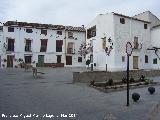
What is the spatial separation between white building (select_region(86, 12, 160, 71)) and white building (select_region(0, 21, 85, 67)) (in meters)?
5.81

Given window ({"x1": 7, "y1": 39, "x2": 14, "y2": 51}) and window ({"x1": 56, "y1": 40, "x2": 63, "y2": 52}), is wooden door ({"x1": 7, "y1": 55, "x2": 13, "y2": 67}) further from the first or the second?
window ({"x1": 56, "y1": 40, "x2": 63, "y2": 52})

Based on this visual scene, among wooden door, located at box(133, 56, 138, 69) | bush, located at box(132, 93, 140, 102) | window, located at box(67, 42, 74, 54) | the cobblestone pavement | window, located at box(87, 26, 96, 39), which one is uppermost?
window, located at box(87, 26, 96, 39)

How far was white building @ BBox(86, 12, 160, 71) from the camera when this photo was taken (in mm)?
37312

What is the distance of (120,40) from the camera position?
124ft

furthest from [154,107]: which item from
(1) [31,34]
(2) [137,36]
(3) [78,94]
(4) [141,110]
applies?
(1) [31,34]

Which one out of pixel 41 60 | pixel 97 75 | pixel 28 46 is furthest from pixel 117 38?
pixel 28 46

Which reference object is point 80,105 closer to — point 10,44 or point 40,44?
point 10,44

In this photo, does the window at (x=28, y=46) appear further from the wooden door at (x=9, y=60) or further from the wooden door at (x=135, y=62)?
the wooden door at (x=135, y=62)

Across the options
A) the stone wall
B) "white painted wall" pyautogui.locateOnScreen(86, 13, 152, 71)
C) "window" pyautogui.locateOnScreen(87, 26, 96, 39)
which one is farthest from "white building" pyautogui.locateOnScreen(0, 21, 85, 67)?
the stone wall

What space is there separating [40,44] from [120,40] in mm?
15923

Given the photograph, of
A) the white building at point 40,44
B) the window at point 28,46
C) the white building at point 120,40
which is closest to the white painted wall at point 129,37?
the white building at point 120,40

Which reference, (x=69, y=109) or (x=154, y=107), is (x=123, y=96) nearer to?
(x=154, y=107)

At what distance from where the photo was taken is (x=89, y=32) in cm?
4591

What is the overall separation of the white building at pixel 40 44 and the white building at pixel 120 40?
19.1 ft
